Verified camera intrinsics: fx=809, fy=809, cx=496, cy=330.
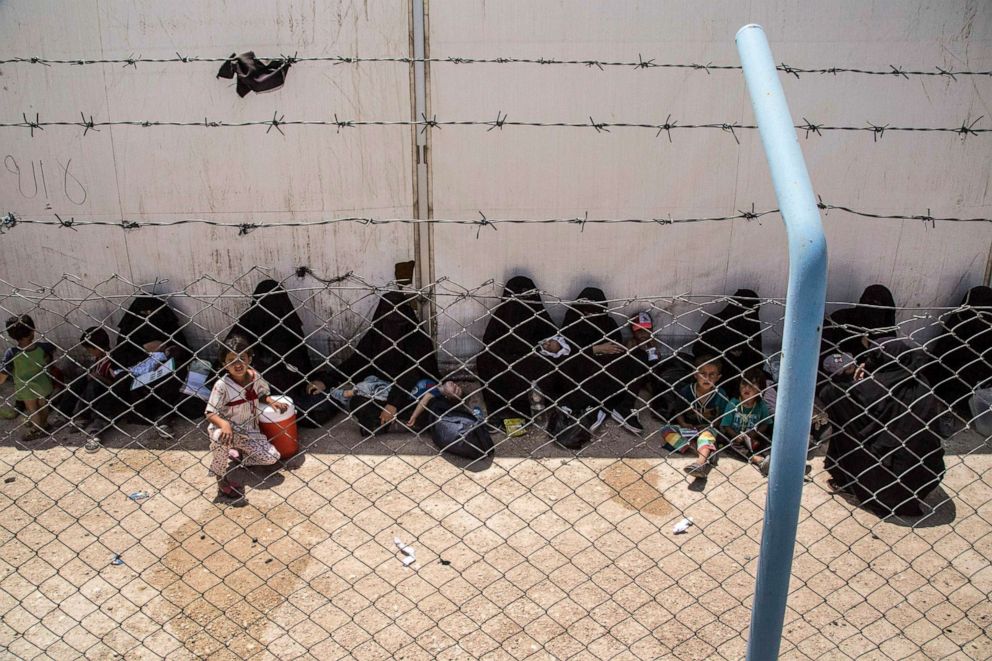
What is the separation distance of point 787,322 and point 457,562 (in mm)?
3023

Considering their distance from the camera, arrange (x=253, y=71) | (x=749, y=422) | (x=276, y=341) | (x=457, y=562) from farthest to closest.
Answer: (x=276, y=341)
(x=253, y=71)
(x=749, y=422)
(x=457, y=562)

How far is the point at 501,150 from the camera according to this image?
18.9 ft

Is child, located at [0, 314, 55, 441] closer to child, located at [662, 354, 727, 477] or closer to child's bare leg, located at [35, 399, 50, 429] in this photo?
child's bare leg, located at [35, 399, 50, 429]

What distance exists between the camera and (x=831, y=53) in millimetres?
5613

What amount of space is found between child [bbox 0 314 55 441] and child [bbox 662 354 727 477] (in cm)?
407

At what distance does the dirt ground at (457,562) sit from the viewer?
3.53m

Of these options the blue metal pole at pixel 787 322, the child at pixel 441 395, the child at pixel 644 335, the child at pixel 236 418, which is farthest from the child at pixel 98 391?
the blue metal pole at pixel 787 322

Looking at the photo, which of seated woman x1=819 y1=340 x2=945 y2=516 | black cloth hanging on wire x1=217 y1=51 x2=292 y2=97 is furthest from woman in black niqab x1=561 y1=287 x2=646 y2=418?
black cloth hanging on wire x1=217 y1=51 x2=292 y2=97

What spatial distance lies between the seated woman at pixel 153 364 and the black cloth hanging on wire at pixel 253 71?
159 cm

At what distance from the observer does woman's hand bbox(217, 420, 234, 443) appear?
4.59m

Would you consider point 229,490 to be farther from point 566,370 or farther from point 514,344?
point 566,370

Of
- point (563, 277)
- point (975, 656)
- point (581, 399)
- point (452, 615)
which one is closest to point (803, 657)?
point (975, 656)

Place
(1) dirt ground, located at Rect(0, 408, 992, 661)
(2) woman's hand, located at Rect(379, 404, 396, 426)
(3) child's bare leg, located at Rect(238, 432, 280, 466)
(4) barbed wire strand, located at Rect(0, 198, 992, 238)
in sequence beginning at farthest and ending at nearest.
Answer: (2) woman's hand, located at Rect(379, 404, 396, 426), (3) child's bare leg, located at Rect(238, 432, 280, 466), (1) dirt ground, located at Rect(0, 408, 992, 661), (4) barbed wire strand, located at Rect(0, 198, 992, 238)

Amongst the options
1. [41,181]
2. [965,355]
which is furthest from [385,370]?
[965,355]
